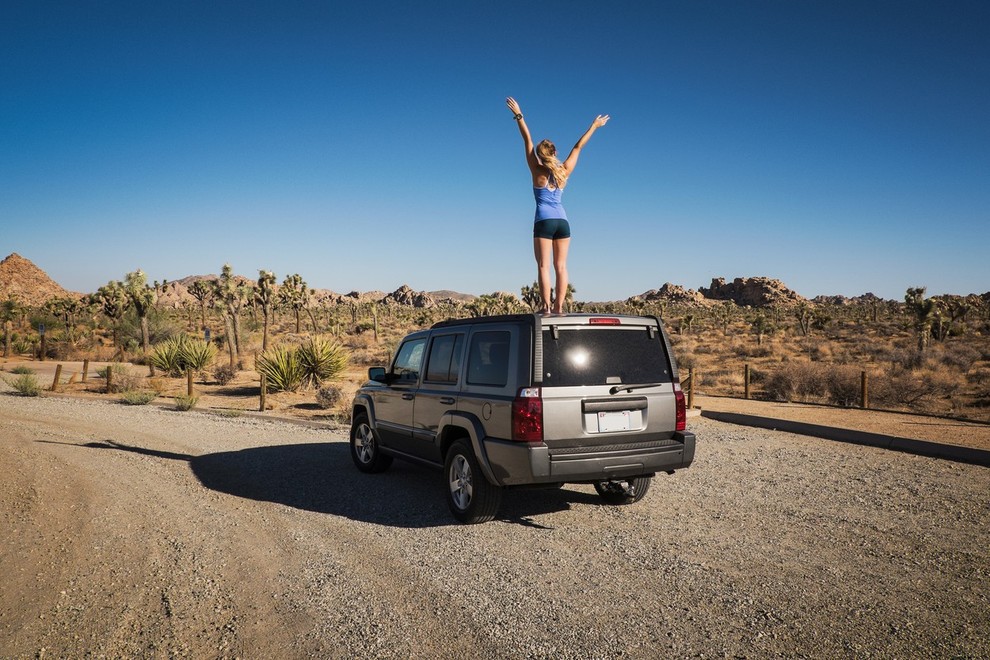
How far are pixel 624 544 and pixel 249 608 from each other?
3020 mm

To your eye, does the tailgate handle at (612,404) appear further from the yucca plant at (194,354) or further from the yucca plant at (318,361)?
the yucca plant at (194,354)

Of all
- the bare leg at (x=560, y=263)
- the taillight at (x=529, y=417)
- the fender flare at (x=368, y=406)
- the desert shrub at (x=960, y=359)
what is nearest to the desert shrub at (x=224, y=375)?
the fender flare at (x=368, y=406)

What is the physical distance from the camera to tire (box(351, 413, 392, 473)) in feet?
27.0

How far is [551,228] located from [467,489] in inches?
108

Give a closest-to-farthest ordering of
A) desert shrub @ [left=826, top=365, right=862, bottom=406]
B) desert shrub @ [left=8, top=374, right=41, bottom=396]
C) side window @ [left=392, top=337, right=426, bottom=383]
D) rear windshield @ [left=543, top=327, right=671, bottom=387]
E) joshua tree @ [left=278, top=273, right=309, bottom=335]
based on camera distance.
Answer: rear windshield @ [left=543, top=327, right=671, bottom=387], side window @ [left=392, top=337, right=426, bottom=383], desert shrub @ [left=826, top=365, right=862, bottom=406], desert shrub @ [left=8, top=374, right=41, bottom=396], joshua tree @ [left=278, top=273, right=309, bottom=335]

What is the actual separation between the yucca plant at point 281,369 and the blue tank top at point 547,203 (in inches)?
584

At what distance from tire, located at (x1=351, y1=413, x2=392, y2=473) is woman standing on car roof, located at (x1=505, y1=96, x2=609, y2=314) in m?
3.16

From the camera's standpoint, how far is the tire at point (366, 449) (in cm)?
823

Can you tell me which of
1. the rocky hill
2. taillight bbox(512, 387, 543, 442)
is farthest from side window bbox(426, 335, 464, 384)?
the rocky hill

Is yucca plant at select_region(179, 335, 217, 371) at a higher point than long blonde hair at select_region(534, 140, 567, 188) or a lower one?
lower

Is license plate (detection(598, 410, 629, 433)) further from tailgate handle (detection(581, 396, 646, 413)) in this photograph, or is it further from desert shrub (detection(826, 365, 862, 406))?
desert shrub (detection(826, 365, 862, 406))

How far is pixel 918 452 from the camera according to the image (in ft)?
32.3

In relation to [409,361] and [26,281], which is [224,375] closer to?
[409,361]

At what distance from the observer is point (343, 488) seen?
766cm
